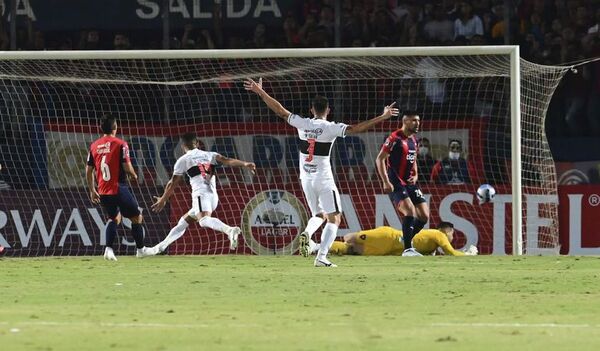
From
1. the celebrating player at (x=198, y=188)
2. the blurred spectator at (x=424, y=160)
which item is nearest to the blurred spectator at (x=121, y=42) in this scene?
the celebrating player at (x=198, y=188)

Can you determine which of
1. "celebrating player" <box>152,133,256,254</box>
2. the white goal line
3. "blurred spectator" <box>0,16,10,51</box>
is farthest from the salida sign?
the white goal line

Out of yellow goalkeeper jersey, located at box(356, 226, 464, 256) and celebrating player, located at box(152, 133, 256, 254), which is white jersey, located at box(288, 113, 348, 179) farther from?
celebrating player, located at box(152, 133, 256, 254)

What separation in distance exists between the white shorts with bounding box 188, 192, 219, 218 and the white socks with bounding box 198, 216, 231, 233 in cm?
14

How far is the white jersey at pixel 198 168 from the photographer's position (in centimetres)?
2234

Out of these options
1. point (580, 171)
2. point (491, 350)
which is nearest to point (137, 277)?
point (491, 350)

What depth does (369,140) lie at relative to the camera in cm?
2444

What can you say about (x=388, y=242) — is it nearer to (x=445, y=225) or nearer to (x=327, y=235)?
(x=445, y=225)

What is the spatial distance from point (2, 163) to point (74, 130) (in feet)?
4.49

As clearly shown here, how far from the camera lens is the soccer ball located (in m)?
23.0

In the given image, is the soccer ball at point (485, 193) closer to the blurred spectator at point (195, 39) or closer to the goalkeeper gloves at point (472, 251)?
the goalkeeper gloves at point (472, 251)

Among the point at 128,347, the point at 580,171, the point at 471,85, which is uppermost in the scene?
the point at 471,85

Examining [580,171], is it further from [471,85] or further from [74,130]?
[74,130]

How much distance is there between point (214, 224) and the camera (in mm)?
22328

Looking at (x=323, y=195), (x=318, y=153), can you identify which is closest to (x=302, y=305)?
(x=323, y=195)
